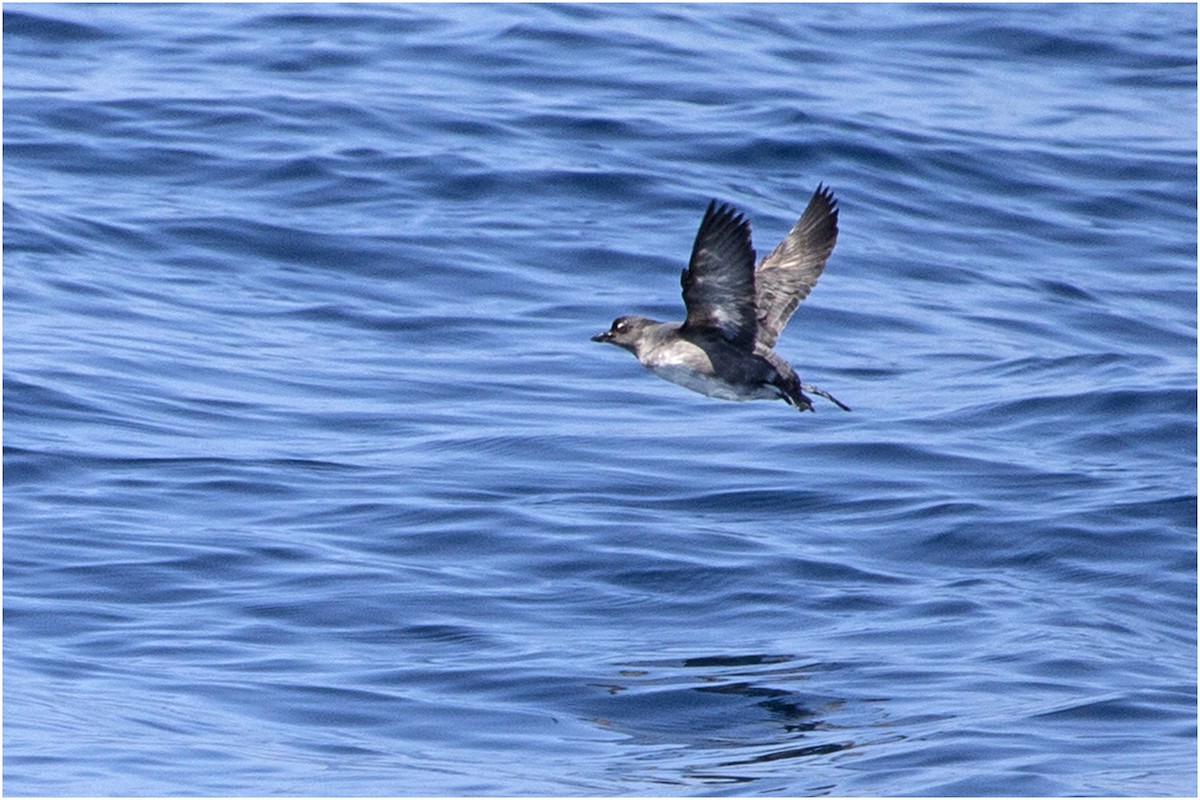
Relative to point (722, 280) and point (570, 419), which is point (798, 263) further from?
point (570, 419)

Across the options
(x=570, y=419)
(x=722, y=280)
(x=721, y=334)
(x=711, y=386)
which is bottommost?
(x=570, y=419)

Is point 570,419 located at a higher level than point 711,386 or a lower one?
lower

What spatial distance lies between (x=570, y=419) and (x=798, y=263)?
4714 millimetres

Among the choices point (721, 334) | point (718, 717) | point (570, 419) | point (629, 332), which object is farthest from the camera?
point (570, 419)

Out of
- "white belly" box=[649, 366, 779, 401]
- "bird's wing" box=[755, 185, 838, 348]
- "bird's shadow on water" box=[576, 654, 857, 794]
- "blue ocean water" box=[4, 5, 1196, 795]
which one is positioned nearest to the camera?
"white belly" box=[649, 366, 779, 401]

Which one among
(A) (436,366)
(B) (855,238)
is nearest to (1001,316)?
(B) (855,238)

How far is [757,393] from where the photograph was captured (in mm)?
9836

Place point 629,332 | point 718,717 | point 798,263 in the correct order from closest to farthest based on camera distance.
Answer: point 629,332 < point 798,263 < point 718,717

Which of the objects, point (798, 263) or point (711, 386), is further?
point (798, 263)

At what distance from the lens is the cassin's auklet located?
9.17 meters

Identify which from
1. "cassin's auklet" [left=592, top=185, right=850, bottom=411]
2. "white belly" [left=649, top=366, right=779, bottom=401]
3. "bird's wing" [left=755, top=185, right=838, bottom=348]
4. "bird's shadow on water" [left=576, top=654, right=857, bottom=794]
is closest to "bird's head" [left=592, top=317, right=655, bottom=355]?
"cassin's auklet" [left=592, top=185, right=850, bottom=411]

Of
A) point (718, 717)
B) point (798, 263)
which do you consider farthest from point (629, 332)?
point (718, 717)

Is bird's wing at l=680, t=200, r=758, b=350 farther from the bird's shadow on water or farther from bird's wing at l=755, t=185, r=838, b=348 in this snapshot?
the bird's shadow on water

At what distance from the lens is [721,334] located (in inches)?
380
